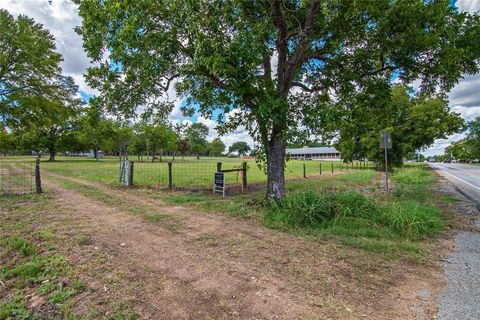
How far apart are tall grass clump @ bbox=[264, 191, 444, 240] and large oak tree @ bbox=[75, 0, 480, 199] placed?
1.35m

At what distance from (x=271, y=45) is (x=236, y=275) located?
6461mm

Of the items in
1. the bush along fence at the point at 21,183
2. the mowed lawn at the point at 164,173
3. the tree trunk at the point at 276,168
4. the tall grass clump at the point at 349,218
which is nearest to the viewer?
the tall grass clump at the point at 349,218

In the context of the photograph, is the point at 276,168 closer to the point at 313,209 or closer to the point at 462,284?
the point at 313,209

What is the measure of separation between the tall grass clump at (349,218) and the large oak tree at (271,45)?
135cm

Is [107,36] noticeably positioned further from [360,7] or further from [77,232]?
[360,7]

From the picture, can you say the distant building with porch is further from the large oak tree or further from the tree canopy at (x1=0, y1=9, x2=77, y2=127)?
the large oak tree

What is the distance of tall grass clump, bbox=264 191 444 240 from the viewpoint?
518cm

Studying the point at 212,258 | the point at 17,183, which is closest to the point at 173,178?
the point at 17,183

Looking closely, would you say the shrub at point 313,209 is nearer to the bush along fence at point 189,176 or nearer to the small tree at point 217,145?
the bush along fence at point 189,176

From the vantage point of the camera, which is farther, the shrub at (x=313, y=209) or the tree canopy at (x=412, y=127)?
the tree canopy at (x=412, y=127)

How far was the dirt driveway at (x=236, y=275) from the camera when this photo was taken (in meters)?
2.62

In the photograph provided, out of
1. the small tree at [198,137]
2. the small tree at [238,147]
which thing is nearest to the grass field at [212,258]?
the small tree at [198,137]

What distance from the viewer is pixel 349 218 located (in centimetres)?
579

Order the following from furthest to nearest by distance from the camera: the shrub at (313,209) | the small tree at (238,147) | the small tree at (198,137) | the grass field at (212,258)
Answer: the small tree at (238,147), the small tree at (198,137), the shrub at (313,209), the grass field at (212,258)
